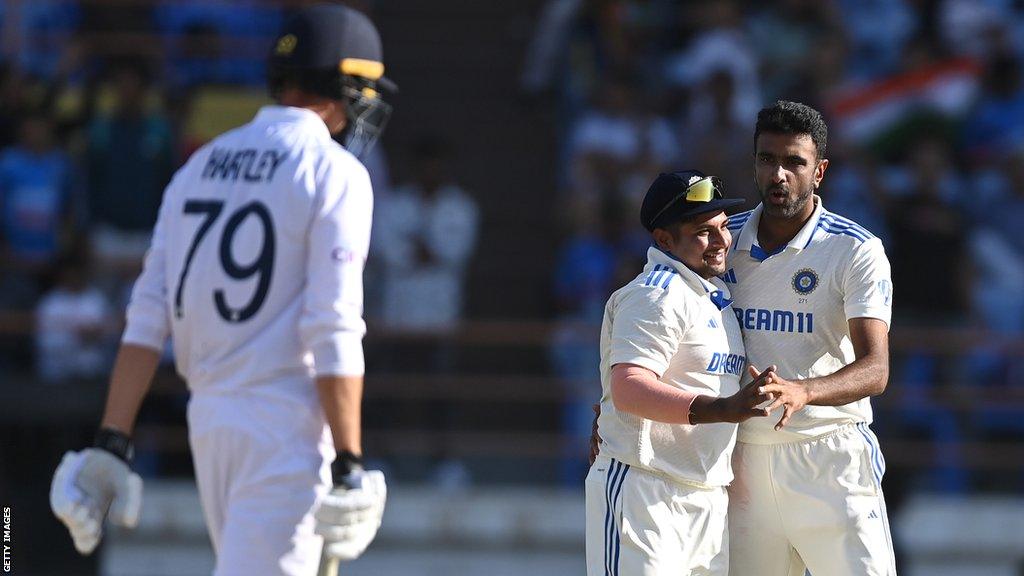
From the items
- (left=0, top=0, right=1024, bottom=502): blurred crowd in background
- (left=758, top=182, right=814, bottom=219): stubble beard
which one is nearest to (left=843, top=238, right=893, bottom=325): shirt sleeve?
(left=758, top=182, right=814, bottom=219): stubble beard

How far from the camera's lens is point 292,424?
13.9ft

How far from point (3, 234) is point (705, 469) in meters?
7.86

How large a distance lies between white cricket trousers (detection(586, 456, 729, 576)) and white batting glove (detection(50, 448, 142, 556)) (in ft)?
4.84

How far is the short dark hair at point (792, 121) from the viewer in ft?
16.6

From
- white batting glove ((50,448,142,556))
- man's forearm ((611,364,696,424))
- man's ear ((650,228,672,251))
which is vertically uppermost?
man's ear ((650,228,672,251))

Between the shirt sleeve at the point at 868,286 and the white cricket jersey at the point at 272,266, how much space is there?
164 centimetres

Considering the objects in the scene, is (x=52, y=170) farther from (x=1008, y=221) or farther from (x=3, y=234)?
(x=1008, y=221)

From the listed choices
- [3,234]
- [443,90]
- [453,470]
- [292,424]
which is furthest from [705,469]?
[443,90]

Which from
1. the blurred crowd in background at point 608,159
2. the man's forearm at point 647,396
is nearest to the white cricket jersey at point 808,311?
the man's forearm at point 647,396

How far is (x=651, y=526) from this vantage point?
4.86 m

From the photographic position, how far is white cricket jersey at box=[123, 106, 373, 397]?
423cm

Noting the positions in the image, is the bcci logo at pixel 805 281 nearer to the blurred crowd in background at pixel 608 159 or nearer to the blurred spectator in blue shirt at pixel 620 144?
the blurred crowd in background at pixel 608 159

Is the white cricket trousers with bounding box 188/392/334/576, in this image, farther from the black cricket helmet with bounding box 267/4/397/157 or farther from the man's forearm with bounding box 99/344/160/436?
the black cricket helmet with bounding box 267/4/397/157

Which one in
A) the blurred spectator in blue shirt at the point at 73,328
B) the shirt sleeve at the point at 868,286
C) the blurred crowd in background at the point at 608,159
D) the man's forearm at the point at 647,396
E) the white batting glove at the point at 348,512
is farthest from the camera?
the blurred crowd in background at the point at 608,159
